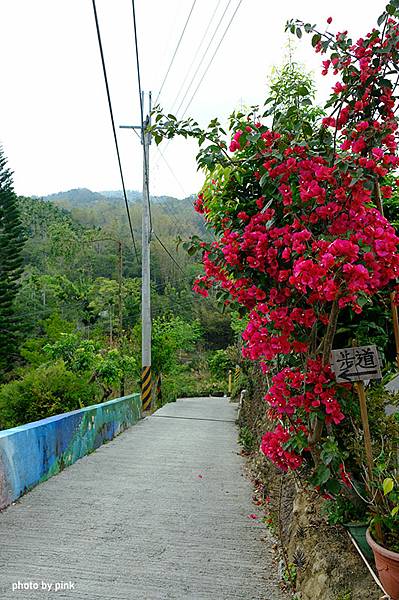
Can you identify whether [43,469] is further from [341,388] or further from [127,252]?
[127,252]

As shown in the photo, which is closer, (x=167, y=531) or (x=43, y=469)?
(x=167, y=531)

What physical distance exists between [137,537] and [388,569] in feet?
6.57

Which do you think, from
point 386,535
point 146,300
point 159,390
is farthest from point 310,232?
point 159,390

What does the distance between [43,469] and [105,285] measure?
2917 cm

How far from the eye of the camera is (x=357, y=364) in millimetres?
2436

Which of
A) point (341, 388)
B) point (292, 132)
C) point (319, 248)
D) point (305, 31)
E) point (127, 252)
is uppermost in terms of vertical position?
point (127, 252)

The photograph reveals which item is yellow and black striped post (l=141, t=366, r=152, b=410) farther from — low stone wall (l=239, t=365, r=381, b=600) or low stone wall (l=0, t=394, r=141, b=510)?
low stone wall (l=239, t=365, r=381, b=600)

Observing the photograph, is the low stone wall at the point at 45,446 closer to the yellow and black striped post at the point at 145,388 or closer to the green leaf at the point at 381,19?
Answer: the green leaf at the point at 381,19

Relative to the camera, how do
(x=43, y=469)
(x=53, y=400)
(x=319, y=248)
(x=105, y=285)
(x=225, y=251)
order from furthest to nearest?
1. (x=105, y=285)
2. (x=53, y=400)
3. (x=43, y=469)
4. (x=225, y=251)
5. (x=319, y=248)

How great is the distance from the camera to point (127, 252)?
4534cm

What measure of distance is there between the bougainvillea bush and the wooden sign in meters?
0.15

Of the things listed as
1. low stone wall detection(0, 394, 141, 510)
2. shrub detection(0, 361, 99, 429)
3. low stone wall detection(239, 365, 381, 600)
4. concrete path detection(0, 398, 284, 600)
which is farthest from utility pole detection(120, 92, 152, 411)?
low stone wall detection(239, 365, 381, 600)

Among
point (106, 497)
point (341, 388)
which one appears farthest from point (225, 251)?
point (106, 497)

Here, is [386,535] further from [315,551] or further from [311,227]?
[311,227]
